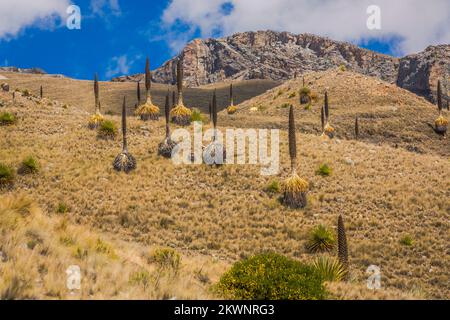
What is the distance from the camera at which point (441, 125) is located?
55844 mm

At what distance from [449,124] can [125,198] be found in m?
50.4

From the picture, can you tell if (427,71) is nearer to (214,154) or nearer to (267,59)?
(267,59)

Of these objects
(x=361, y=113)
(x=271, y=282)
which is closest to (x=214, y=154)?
(x=271, y=282)

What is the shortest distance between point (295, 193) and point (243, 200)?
354 cm

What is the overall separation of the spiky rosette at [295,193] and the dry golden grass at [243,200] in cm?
Answer: 51

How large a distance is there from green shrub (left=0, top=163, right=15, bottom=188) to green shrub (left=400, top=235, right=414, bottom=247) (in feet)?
80.2

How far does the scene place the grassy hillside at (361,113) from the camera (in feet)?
175

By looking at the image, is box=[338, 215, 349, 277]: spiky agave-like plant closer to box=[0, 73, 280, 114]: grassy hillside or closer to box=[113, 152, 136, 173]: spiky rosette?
box=[113, 152, 136, 173]: spiky rosette

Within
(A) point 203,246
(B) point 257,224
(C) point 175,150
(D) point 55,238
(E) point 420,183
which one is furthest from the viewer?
(C) point 175,150
